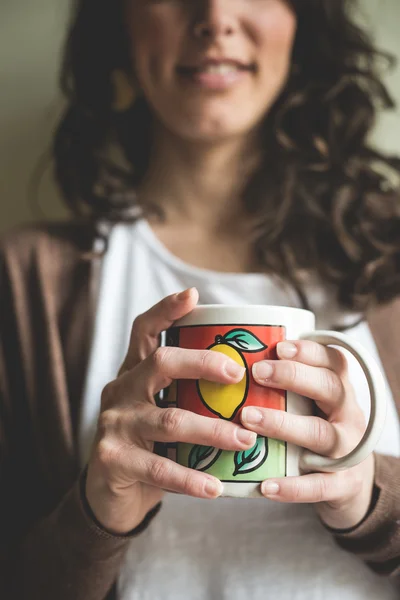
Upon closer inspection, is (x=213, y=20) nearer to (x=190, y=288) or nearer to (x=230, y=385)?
(x=190, y=288)

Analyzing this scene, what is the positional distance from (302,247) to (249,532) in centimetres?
47

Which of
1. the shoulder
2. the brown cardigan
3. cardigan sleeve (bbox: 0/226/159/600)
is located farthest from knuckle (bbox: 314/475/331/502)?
the shoulder

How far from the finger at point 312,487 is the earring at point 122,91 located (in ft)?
2.90

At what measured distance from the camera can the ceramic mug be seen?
55 centimetres

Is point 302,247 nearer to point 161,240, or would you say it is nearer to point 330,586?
point 161,240

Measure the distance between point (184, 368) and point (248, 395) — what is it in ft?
0.21

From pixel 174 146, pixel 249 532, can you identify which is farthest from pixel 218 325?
pixel 174 146

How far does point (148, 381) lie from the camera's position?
23.0 inches

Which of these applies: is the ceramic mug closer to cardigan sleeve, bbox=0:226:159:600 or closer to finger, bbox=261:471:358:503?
finger, bbox=261:471:358:503

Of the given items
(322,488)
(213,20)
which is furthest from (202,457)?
(213,20)

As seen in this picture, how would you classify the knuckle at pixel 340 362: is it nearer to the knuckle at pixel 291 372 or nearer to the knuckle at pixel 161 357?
the knuckle at pixel 291 372

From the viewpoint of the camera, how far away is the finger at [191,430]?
53 cm

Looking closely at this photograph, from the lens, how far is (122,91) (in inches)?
50.2

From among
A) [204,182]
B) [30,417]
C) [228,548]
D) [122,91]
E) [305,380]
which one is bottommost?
[228,548]
